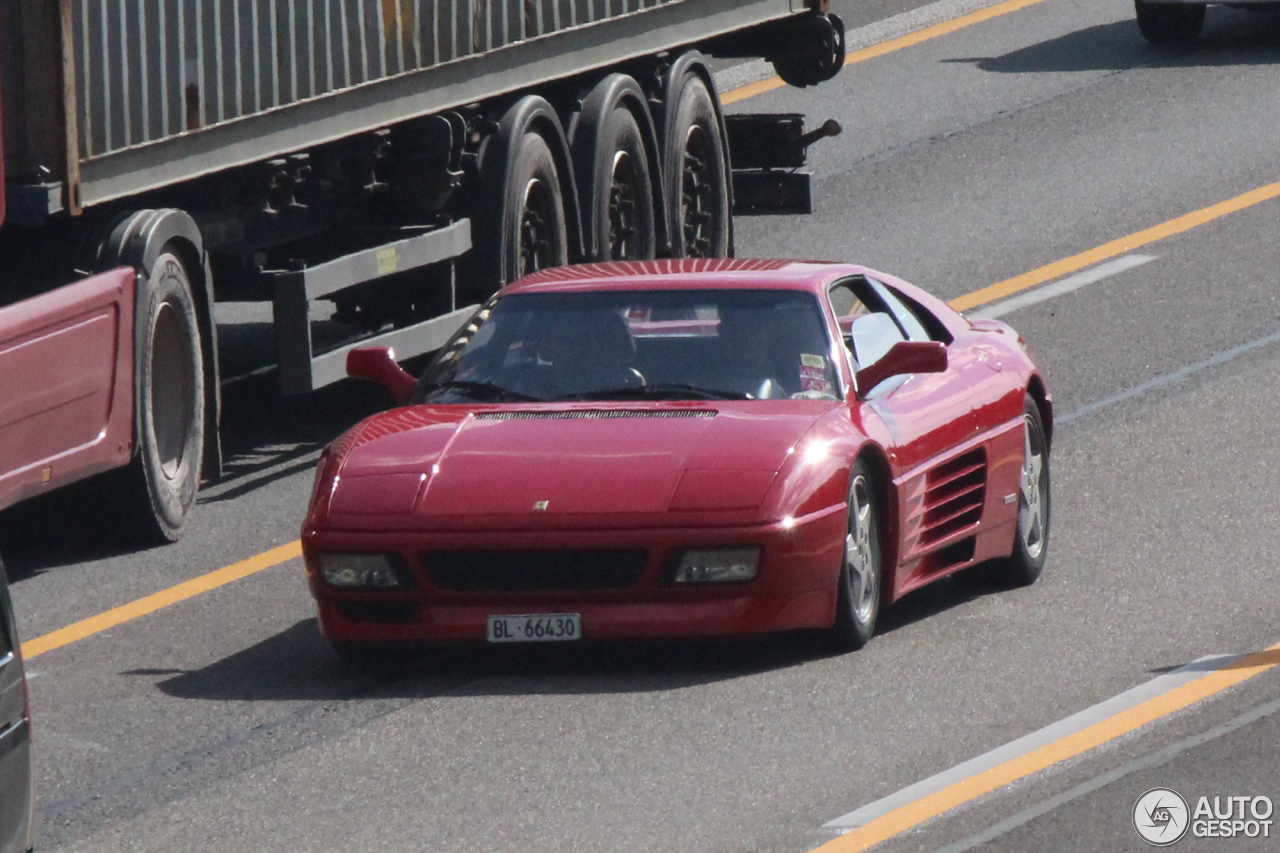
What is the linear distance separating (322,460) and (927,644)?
6.85 ft

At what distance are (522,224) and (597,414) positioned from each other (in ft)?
17.9

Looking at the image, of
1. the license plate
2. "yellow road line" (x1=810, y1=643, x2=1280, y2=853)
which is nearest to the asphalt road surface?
"yellow road line" (x1=810, y1=643, x2=1280, y2=853)

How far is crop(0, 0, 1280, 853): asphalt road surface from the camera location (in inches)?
287

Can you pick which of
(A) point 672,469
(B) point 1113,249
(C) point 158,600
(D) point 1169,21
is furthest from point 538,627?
(D) point 1169,21

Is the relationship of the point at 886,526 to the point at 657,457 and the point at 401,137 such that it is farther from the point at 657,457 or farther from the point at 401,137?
the point at 401,137

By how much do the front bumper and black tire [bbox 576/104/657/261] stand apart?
6596mm

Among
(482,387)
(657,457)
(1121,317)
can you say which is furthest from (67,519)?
(1121,317)

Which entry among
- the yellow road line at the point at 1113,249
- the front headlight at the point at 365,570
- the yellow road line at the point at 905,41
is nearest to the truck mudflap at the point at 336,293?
the front headlight at the point at 365,570

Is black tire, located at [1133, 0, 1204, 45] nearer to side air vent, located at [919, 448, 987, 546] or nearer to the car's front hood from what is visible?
side air vent, located at [919, 448, 987, 546]

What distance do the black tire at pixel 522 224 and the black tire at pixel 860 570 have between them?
17.2 feet

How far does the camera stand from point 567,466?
29.2 feet

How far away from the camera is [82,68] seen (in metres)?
11.0

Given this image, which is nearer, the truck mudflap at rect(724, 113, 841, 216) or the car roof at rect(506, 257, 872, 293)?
the car roof at rect(506, 257, 872, 293)

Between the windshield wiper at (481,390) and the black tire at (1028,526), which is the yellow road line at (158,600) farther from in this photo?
the black tire at (1028,526)
